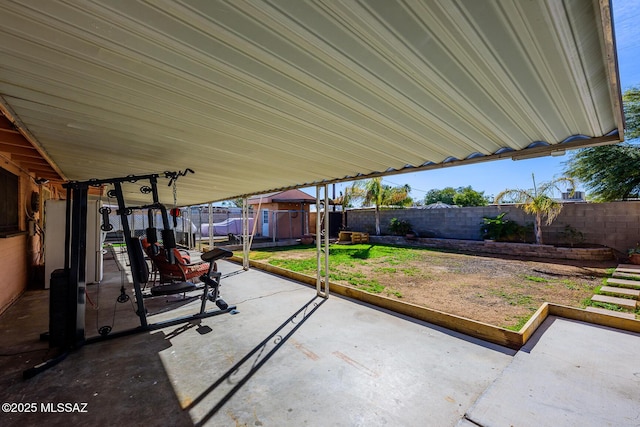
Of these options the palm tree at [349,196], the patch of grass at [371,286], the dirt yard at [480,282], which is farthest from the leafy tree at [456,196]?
the patch of grass at [371,286]

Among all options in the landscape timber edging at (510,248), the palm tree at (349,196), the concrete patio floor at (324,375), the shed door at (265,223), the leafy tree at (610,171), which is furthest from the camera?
the shed door at (265,223)

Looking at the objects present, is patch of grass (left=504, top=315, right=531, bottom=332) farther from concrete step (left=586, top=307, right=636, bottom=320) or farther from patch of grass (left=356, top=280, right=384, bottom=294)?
patch of grass (left=356, top=280, right=384, bottom=294)

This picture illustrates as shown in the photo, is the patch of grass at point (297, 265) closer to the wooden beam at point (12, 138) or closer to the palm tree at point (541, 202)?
the wooden beam at point (12, 138)

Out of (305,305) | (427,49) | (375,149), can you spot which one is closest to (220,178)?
(305,305)

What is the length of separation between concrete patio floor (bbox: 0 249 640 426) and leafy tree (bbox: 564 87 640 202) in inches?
338

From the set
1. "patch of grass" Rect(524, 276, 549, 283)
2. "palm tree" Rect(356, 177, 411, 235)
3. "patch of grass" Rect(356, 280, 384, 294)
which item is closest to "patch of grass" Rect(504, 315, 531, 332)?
"patch of grass" Rect(356, 280, 384, 294)

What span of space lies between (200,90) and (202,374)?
2.61m

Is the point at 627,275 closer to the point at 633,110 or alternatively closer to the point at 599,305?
the point at 599,305

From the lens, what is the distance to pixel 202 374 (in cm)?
265

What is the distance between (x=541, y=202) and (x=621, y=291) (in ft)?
17.5

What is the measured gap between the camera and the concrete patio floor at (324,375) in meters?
A: 2.09

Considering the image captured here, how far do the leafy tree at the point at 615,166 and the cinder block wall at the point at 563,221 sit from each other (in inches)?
49.2

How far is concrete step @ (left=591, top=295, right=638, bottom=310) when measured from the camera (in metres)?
4.11

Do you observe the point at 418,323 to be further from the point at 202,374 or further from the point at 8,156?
the point at 8,156
